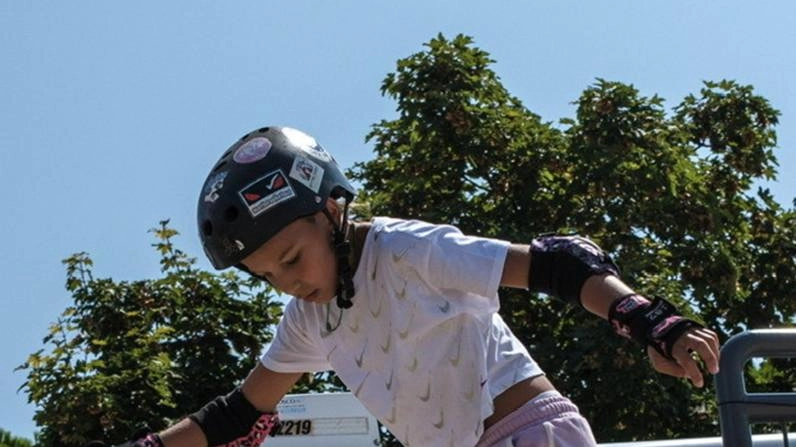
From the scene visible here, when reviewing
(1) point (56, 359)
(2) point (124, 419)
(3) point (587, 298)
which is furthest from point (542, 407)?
(1) point (56, 359)

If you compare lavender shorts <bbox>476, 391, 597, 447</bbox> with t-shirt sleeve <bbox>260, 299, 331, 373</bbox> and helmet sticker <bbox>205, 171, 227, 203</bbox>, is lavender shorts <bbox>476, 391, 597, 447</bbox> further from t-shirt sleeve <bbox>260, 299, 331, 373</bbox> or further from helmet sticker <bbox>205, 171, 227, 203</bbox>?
helmet sticker <bbox>205, 171, 227, 203</bbox>

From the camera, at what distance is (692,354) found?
3.39 metres

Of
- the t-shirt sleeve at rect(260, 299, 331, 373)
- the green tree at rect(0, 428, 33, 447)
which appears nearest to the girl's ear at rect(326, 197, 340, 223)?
the t-shirt sleeve at rect(260, 299, 331, 373)

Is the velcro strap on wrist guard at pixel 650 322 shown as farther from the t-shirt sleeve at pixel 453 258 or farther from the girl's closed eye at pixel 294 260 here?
the girl's closed eye at pixel 294 260

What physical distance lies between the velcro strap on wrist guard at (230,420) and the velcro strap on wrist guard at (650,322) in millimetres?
1316

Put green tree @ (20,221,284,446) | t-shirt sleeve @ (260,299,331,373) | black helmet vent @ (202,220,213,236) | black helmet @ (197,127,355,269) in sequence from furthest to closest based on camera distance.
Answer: green tree @ (20,221,284,446), t-shirt sleeve @ (260,299,331,373), black helmet vent @ (202,220,213,236), black helmet @ (197,127,355,269)

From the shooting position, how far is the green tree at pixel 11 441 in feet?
35.7

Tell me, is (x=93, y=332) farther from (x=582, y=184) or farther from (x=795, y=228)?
(x=795, y=228)

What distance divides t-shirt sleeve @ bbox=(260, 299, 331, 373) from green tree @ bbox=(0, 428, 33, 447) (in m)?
6.81

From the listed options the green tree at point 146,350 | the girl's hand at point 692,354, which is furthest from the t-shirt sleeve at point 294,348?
the green tree at point 146,350

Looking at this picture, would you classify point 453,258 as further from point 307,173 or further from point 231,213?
point 231,213

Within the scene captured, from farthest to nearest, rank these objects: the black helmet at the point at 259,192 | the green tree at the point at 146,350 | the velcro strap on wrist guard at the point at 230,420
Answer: the green tree at the point at 146,350
the velcro strap on wrist guard at the point at 230,420
the black helmet at the point at 259,192

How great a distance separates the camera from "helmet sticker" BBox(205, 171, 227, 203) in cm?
402

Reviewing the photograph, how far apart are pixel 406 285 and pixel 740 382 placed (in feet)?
2.99
